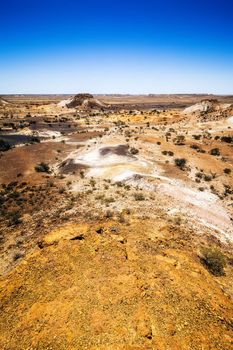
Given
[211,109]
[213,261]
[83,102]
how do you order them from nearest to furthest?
[213,261] → [211,109] → [83,102]

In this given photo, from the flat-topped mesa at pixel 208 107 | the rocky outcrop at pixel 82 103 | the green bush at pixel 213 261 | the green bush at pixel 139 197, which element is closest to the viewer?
the green bush at pixel 213 261

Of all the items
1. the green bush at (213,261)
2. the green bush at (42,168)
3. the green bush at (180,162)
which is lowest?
the green bush at (42,168)

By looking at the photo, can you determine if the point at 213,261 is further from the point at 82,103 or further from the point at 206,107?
the point at 82,103

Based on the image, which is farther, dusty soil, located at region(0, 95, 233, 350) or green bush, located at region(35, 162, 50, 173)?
green bush, located at region(35, 162, 50, 173)

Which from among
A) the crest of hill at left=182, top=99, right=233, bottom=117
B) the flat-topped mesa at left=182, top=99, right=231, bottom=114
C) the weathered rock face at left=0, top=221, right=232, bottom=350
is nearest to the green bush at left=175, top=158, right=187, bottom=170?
the weathered rock face at left=0, top=221, right=232, bottom=350

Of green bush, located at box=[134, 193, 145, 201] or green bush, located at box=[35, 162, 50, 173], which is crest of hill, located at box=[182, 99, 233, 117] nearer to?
green bush, located at box=[35, 162, 50, 173]

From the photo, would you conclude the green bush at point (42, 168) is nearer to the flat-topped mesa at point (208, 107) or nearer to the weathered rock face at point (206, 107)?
the flat-topped mesa at point (208, 107)

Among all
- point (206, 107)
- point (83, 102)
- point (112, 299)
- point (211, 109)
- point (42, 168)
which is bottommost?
point (83, 102)

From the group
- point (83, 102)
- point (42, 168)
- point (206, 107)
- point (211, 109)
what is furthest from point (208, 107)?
point (42, 168)

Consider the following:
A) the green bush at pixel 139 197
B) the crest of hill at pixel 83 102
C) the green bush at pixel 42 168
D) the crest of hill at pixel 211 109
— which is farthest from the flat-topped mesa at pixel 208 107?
the green bush at pixel 139 197
